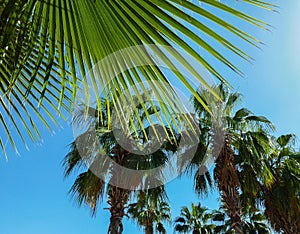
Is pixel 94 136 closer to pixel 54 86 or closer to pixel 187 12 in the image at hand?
pixel 54 86

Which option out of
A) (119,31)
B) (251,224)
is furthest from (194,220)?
(119,31)

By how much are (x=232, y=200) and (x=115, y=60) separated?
8.02m

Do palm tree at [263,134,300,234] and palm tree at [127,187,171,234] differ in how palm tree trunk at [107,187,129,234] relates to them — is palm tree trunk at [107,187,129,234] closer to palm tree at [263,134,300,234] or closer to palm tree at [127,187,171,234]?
palm tree at [127,187,171,234]

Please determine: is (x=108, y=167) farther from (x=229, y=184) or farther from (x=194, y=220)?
(x=194, y=220)

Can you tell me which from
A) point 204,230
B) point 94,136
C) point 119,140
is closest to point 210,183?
point 119,140

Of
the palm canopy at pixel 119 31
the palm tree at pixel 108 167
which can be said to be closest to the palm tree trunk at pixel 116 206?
the palm tree at pixel 108 167

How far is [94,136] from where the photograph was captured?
9305 millimetres

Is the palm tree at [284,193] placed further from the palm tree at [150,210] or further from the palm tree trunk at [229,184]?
the palm tree at [150,210]

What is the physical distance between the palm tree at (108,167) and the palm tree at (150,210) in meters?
0.43

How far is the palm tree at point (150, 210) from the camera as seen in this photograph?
349 inches

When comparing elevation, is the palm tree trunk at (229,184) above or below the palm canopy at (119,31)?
above

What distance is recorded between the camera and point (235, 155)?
979cm

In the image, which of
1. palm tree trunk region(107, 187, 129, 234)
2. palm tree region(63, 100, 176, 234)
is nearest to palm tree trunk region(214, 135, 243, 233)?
palm tree region(63, 100, 176, 234)

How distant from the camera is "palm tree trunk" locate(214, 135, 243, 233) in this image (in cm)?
849
